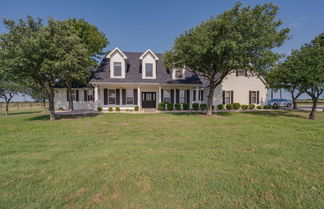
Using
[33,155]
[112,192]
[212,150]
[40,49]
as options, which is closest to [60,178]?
[112,192]

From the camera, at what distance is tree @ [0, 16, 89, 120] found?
7973 mm

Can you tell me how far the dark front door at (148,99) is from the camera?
16.4 metres

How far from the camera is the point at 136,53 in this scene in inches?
721

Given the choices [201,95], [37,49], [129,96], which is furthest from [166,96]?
[37,49]

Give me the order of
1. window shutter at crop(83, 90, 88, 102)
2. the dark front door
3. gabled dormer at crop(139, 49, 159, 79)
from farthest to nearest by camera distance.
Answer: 1. window shutter at crop(83, 90, 88, 102)
2. the dark front door
3. gabled dormer at crop(139, 49, 159, 79)

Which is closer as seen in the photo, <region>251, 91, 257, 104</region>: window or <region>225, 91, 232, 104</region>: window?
<region>225, 91, 232, 104</region>: window

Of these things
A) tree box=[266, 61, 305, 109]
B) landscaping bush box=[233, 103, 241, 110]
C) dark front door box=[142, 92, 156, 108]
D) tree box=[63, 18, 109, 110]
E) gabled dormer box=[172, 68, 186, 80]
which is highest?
tree box=[63, 18, 109, 110]

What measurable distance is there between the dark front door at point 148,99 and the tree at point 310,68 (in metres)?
13.2

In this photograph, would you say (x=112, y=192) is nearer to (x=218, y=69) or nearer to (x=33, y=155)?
(x=33, y=155)

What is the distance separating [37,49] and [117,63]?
749 centimetres

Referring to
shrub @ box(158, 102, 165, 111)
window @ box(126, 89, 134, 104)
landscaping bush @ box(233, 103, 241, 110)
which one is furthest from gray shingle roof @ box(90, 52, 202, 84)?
landscaping bush @ box(233, 103, 241, 110)

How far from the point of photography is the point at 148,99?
16516 mm

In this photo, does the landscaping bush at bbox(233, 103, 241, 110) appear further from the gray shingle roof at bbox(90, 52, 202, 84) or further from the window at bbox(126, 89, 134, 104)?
the window at bbox(126, 89, 134, 104)

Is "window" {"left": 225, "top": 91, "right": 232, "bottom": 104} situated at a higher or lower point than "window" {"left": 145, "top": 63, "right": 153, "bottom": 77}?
lower
